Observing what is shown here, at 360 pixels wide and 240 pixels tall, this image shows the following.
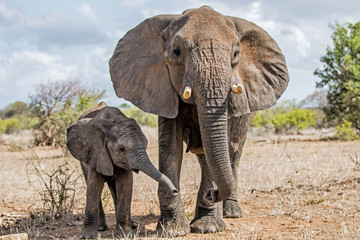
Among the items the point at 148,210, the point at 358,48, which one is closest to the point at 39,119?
the point at 358,48

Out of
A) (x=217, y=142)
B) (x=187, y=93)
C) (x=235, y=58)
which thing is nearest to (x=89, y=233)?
(x=217, y=142)

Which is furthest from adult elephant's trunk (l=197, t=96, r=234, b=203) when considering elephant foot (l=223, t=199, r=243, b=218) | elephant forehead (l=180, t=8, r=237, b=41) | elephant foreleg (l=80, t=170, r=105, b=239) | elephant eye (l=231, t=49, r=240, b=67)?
elephant foot (l=223, t=199, r=243, b=218)

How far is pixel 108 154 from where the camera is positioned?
533 centimetres

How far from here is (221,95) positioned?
4.53 meters

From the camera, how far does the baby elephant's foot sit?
5.38m

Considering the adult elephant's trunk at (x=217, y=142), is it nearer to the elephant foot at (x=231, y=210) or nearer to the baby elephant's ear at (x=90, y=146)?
the baby elephant's ear at (x=90, y=146)

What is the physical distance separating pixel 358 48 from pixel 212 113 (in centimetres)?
1810

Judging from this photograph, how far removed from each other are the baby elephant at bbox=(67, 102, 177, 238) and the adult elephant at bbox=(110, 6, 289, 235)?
321 mm

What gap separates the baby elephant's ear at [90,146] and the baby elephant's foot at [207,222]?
108 centimetres

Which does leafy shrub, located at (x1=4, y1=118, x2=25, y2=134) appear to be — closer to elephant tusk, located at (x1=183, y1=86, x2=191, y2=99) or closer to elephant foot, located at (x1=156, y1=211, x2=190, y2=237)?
elephant foot, located at (x1=156, y1=211, x2=190, y2=237)

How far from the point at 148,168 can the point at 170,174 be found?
45 cm

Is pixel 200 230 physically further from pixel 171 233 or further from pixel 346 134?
pixel 346 134

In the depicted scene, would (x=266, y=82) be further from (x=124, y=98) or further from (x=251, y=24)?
(x=124, y=98)

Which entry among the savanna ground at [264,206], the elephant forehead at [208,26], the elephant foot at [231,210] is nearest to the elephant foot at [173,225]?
the savanna ground at [264,206]
